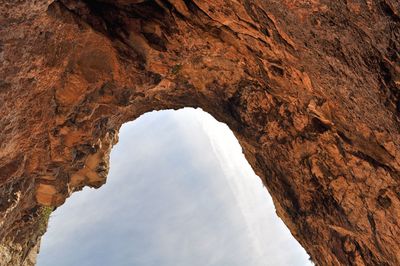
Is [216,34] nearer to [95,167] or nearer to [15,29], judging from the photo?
[15,29]

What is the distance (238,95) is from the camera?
12008 millimetres

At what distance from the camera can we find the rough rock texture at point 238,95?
257 inches

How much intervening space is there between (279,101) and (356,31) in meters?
5.21

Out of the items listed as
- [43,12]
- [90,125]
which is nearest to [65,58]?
[43,12]

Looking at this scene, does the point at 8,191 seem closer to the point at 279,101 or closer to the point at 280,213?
the point at 279,101

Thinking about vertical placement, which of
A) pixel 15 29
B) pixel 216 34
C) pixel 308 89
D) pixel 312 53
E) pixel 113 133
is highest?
pixel 113 133

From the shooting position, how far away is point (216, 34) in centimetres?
975

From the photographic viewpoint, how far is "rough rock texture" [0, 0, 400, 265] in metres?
6.54

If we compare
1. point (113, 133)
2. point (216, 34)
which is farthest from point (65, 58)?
point (113, 133)

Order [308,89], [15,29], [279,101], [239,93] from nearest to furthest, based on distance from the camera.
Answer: [15,29], [308,89], [279,101], [239,93]

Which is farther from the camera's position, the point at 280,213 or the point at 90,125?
the point at 280,213

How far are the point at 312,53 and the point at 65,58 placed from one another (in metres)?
6.09

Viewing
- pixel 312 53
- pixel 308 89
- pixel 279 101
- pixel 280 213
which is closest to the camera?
pixel 312 53

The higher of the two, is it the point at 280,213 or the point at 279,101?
the point at 279,101
